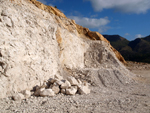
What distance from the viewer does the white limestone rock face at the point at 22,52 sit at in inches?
190

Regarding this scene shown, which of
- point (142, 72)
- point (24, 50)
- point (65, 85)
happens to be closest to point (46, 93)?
point (65, 85)

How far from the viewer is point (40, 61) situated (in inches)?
259

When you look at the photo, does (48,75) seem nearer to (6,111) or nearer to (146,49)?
(6,111)

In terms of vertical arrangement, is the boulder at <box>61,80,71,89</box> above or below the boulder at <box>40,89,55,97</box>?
above

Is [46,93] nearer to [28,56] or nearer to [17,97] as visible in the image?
[17,97]

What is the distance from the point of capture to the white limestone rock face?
4.84 metres

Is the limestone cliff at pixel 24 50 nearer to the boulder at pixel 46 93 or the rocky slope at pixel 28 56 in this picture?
the rocky slope at pixel 28 56

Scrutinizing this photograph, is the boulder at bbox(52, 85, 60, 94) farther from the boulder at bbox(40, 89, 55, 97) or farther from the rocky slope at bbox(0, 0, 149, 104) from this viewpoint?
the rocky slope at bbox(0, 0, 149, 104)

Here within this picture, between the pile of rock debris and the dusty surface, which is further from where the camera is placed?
the dusty surface

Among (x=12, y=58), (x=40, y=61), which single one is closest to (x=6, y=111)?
(x=12, y=58)

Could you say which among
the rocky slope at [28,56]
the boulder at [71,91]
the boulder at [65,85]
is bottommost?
the boulder at [71,91]

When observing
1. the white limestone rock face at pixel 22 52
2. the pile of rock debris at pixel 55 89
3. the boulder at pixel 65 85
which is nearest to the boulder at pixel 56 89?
the pile of rock debris at pixel 55 89

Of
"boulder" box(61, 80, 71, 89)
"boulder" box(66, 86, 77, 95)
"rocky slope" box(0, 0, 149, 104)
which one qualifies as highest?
"rocky slope" box(0, 0, 149, 104)

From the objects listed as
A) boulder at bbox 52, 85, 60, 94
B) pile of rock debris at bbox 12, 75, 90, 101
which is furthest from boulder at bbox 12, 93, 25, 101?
boulder at bbox 52, 85, 60, 94
